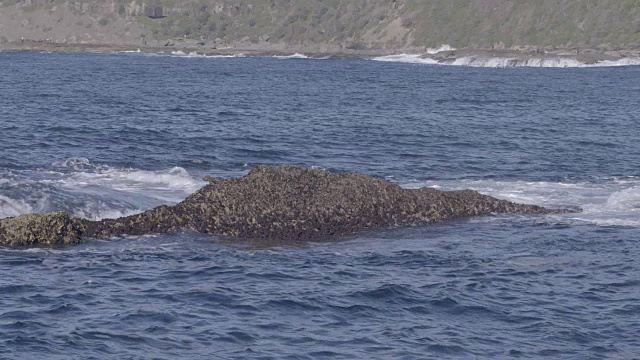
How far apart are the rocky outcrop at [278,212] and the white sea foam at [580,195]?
2220 millimetres

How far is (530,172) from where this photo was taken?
33.2m

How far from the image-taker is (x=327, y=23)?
16400 centimetres

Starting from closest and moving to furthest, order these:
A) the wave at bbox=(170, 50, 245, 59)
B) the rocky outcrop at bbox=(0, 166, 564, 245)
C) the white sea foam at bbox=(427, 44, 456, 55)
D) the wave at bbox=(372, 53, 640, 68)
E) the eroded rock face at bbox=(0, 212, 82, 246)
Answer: the eroded rock face at bbox=(0, 212, 82, 246), the rocky outcrop at bbox=(0, 166, 564, 245), the wave at bbox=(372, 53, 640, 68), the wave at bbox=(170, 50, 245, 59), the white sea foam at bbox=(427, 44, 456, 55)

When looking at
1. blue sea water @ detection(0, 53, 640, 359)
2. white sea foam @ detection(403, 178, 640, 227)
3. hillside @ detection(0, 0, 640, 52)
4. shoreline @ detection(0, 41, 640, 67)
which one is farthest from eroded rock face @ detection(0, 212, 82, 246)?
hillside @ detection(0, 0, 640, 52)

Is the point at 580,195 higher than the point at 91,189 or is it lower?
higher

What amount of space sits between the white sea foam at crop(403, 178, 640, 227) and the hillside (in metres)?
109

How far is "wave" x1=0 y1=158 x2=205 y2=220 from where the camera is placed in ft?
79.4

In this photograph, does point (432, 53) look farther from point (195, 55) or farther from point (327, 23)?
point (327, 23)

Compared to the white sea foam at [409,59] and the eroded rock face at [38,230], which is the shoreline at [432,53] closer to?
the white sea foam at [409,59]

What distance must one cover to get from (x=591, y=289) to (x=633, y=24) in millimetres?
128309

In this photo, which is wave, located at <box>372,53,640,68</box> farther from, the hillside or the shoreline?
the hillside

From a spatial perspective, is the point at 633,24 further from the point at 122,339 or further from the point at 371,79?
the point at 122,339

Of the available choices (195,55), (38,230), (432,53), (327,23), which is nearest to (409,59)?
(432,53)

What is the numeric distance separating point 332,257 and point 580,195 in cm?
1029
